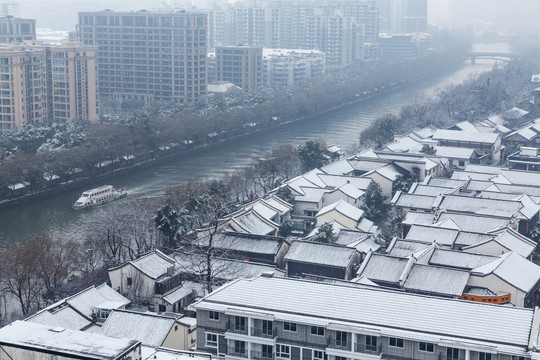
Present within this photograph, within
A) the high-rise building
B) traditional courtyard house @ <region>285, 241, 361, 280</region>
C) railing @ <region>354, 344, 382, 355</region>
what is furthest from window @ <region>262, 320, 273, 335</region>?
the high-rise building

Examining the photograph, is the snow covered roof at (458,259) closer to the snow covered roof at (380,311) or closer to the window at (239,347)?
the snow covered roof at (380,311)

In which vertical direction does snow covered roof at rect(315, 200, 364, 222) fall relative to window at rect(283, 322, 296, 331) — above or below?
below

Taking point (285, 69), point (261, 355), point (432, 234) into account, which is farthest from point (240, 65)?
point (261, 355)

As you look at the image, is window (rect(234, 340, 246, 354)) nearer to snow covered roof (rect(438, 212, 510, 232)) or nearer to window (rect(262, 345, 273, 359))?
window (rect(262, 345, 273, 359))

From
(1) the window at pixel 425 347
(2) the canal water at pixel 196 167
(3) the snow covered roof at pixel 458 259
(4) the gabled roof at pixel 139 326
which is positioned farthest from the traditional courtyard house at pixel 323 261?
(2) the canal water at pixel 196 167

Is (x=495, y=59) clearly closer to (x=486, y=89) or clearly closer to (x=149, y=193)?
(x=486, y=89)
